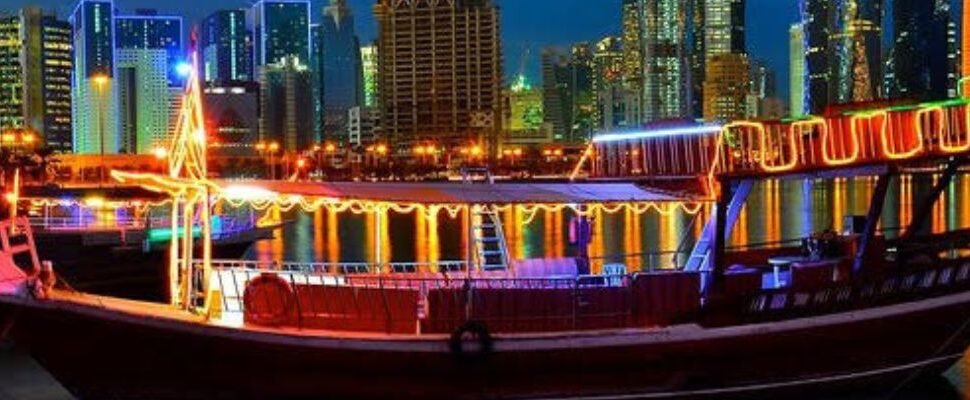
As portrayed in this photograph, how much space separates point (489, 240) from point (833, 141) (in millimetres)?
4838

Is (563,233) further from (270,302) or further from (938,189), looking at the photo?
(270,302)

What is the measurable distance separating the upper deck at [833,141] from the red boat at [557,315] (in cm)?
2

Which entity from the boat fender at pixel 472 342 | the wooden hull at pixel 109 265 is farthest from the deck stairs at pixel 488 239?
the wooden hull at pixel 109 265

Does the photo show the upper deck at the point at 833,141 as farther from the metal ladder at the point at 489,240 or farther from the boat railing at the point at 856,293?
the metal ladder at the point at 489,240

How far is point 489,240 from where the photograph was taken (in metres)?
17.3

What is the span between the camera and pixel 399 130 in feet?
618

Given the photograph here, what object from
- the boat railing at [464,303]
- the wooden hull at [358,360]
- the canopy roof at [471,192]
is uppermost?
the canopy roof at [471,192]

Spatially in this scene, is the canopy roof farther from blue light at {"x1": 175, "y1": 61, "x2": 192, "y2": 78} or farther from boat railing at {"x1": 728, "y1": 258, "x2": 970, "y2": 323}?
boat railing at {"x1": 728, "y1": 258, "x2": 970, "y2": 323}

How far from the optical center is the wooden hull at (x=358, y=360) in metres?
14.3

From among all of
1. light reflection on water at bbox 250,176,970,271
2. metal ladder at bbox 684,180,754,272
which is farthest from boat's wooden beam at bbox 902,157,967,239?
light reflection on water at bbox 250,176,970,271

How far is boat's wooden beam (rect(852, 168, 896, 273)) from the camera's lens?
15.8 m

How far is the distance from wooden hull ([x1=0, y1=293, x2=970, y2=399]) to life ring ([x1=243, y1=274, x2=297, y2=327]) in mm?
584

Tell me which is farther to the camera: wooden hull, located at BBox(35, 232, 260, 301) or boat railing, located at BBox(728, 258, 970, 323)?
wooden hull, located at BBox(35, 232, 260, 301)

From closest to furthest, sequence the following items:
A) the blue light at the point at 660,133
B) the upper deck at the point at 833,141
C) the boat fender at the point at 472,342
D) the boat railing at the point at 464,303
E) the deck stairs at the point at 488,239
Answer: the boat fender at the point at 472,342
the upper deck at the point at 833,141
the boat railing at the point at 464,303
the blue light at the point at 660,133
the deck stairs at the point at 488,239
